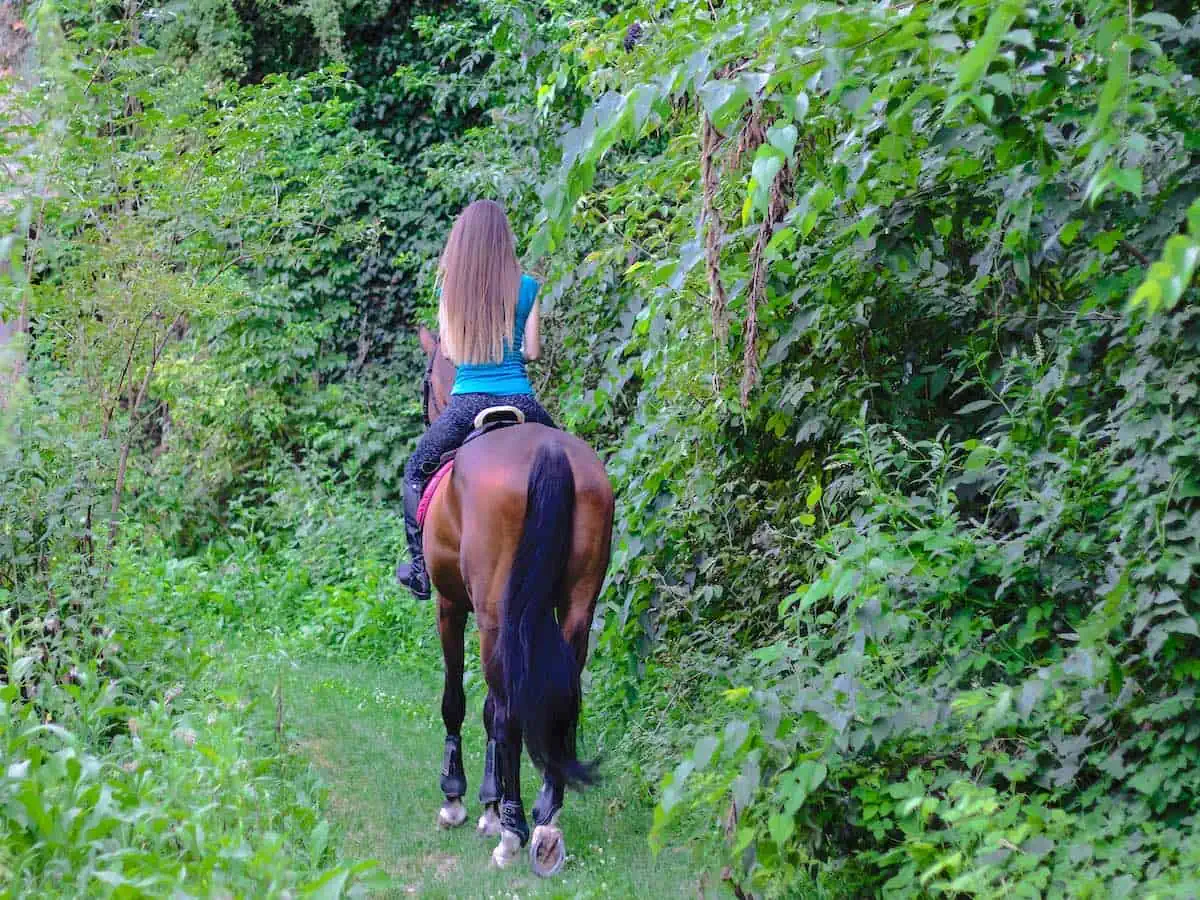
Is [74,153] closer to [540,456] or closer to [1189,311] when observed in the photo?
[540,456]

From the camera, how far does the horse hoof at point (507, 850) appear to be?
4699 millimetres

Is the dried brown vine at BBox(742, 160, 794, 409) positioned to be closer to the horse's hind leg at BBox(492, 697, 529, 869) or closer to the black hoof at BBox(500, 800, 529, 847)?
the horse's hind leg at BBox(492, 697, 529, 869)

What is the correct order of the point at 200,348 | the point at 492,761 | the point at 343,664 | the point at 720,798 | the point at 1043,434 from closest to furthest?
the point at 720,798
the point at 1043,434
the point at 492,761
the point at 343,664
the point at 200,348

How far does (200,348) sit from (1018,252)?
943 cm

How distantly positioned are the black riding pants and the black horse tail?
1.57 ft

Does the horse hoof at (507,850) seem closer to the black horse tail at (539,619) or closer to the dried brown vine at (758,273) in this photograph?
the black horse tail at (539,619)

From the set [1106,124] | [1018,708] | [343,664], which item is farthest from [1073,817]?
[343,664]

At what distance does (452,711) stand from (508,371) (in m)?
1.60

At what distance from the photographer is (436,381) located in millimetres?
5656

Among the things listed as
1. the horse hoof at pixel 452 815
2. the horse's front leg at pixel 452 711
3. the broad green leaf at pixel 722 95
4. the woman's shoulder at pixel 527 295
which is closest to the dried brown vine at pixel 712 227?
the woman's shoulder at pixel 527 295

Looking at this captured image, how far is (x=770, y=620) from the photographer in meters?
5.52

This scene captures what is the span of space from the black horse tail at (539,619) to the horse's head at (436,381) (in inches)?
43.6

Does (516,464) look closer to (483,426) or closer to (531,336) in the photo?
(483,426)

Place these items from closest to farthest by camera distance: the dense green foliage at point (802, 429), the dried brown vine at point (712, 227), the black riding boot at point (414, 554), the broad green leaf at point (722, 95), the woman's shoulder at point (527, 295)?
the broad green leaf at point (722, 95), the dense green foliage at point (802, 429), the dried brown vine at point (712, 227), the woman's shoulder at point (527, 295), the black riding boot at point (414, 554)
